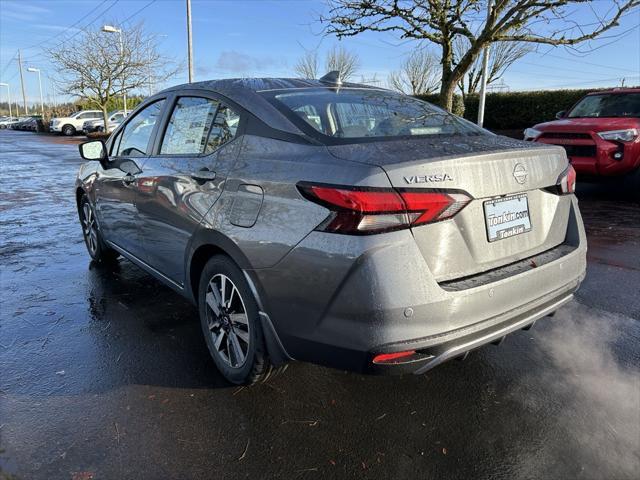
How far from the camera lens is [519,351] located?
10.6ft

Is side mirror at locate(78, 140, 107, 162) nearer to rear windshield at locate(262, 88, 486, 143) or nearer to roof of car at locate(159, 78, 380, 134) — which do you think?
roof of car at locate(159, 78, 380, 134)

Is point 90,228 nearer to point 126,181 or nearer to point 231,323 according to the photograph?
point 126,181

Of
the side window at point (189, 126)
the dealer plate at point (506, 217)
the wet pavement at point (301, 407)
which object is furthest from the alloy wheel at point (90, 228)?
the dealer plate at point (506, 217)

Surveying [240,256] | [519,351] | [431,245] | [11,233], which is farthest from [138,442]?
[11,233]

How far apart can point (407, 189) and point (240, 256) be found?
921 millimetres

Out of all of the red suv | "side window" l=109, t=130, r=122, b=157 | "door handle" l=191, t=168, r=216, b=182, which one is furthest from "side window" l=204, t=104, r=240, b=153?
the red suv

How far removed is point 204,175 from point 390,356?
147 centimetres

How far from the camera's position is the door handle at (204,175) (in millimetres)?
2791

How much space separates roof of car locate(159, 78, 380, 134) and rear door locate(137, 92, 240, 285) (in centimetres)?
8

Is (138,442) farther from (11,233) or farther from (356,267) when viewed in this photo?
(11,233)

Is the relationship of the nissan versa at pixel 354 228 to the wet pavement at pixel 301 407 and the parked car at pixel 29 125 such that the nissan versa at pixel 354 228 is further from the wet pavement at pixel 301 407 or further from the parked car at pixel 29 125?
the parked car at pixel 29 125

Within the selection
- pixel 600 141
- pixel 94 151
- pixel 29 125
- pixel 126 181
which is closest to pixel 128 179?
pixel 126 181

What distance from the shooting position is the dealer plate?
7.61 ft

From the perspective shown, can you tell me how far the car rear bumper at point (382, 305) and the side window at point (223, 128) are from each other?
2.93 ft
